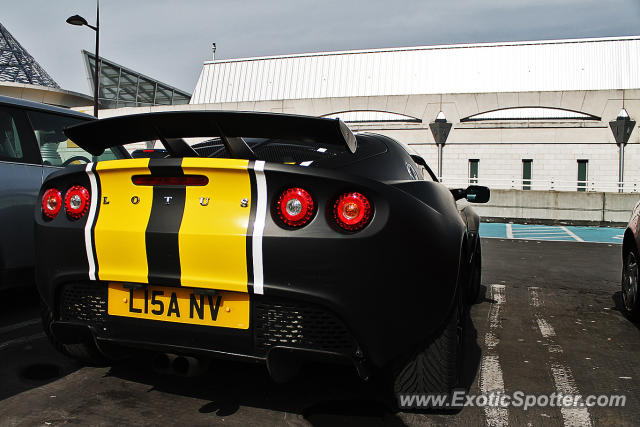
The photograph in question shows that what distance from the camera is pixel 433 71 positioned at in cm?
3916

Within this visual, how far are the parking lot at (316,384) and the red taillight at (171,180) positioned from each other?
1013mm

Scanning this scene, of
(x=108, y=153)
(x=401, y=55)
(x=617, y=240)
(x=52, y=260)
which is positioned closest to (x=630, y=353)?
(x=52, y=260)

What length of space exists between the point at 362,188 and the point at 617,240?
40.8ft

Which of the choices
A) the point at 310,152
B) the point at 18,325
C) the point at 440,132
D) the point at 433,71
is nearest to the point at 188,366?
the point at 310,152

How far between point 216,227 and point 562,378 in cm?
215

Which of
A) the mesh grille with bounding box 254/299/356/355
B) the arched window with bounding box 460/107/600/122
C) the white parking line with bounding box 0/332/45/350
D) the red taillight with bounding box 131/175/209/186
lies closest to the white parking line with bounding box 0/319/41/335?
the white parking line with bounding box 0/332/45/350

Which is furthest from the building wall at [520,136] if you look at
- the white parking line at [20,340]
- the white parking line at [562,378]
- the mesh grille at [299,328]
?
the mesh grille at [299,328]

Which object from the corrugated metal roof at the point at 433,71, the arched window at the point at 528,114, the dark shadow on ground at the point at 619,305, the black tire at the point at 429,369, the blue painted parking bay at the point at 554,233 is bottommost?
the blue painted parking bay at the point at 554,233

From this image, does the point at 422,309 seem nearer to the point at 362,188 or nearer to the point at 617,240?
the point at 362,188

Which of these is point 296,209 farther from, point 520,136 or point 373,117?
point 373,117

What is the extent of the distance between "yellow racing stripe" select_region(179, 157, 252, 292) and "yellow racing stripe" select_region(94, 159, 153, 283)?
0.63ft

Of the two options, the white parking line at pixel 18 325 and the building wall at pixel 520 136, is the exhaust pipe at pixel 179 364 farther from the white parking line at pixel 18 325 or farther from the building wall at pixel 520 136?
the building wall at pixel 520 136

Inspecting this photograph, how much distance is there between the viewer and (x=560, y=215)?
1894 centimetres

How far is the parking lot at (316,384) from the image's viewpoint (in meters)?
2.62
